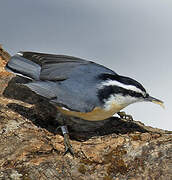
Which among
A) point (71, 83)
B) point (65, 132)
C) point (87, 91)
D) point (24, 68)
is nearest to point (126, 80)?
point (87, 91)

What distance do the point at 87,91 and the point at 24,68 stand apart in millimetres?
1194

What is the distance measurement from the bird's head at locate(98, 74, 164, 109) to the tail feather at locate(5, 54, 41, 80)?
1.10 m

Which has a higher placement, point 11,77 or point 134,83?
point 134,83

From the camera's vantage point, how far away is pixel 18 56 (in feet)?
21.4

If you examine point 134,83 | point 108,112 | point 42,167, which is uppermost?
point 134,83

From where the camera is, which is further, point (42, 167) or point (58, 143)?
point (58, 143)

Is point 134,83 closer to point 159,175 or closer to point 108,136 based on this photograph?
point 108,136

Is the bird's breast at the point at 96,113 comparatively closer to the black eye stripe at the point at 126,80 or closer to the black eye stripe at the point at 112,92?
the black eye stripe at the point at 112,92

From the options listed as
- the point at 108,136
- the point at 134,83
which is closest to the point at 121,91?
the point at 134,83

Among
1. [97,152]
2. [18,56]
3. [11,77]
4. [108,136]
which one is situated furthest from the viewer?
[11,77]

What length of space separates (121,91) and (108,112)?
0.33 m

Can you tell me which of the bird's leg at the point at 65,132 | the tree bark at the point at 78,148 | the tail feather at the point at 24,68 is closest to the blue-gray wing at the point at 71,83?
the tail feather at the point at 24,68

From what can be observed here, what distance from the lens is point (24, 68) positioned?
6.30m

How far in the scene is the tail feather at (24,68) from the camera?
20.4 feet
